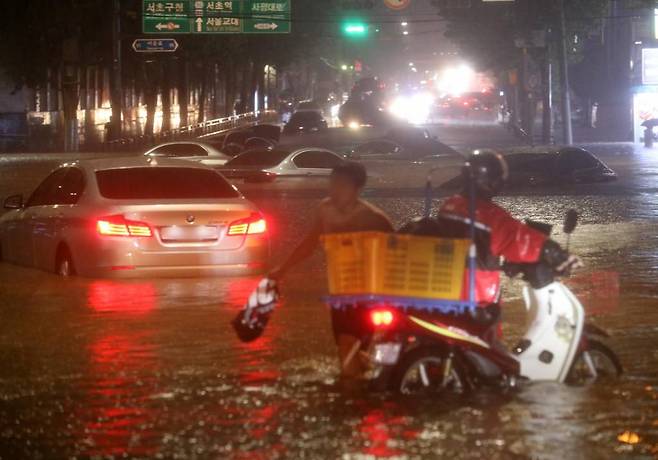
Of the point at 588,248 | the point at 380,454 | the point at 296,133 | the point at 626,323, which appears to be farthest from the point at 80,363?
the point at 296,133

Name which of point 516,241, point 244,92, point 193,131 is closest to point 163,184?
point 516,241

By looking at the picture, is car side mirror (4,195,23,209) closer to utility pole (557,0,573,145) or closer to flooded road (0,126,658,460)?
flooded road (0,126,658,460)

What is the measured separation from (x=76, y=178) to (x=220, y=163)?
23.5m

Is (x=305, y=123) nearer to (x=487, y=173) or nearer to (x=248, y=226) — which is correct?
(x=248, y=226)

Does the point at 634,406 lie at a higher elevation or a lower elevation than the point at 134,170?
lower

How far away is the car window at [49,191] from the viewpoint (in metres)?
15.7

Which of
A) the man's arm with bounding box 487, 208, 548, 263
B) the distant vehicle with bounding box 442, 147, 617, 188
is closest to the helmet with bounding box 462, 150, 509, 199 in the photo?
the man's arm with bounding box 487, 208, 548, 263

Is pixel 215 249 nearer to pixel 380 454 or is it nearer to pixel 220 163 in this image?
pixel 380 454

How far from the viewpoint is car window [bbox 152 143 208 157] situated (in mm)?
39125

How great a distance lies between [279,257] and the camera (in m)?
18.4

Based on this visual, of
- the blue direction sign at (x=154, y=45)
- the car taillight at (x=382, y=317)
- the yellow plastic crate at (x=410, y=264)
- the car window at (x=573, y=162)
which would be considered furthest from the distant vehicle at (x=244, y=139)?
the yellow plastic crate at (x=410, y=264)

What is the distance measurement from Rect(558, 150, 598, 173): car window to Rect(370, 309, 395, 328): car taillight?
89.3ft

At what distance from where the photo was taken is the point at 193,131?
7344 cm

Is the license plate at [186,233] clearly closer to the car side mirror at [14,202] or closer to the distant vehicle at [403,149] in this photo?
the car side mirror at [14,202]
